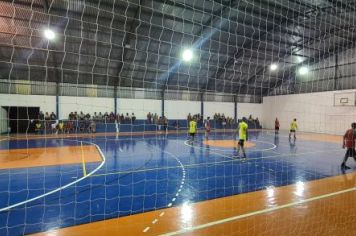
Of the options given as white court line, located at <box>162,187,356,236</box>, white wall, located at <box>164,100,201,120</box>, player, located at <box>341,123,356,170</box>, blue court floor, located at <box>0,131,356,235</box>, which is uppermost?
white wall, located at <box>164,100,201,120</box>

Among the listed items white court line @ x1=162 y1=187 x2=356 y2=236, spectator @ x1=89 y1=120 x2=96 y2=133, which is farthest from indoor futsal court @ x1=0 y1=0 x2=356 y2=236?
spectator @ x1=89 y1=120 x2=96 y2=133

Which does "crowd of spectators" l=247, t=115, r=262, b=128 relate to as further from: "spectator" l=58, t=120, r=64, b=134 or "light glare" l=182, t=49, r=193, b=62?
"spectator" l=58, t=120, r=64, b=134

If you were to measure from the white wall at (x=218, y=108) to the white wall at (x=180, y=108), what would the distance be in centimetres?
111

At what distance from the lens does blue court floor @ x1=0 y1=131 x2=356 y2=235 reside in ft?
17.3

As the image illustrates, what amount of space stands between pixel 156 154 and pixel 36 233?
335 inches

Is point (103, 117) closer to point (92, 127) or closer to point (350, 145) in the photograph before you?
point (92, 127)

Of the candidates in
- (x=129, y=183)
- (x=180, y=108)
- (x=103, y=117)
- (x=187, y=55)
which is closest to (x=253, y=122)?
(x=180, y=108)

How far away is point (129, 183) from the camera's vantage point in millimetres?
7512

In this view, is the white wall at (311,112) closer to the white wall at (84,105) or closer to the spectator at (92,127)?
the white wall at (84,105)

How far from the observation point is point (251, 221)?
4988 mm

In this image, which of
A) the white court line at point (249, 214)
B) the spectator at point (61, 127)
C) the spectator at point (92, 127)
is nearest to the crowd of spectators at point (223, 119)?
the spectator at point (92, 127)

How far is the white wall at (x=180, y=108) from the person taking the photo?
98.3 feet

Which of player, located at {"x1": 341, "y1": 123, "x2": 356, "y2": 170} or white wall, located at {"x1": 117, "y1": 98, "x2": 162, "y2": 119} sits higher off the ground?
white wall, located at {"x1": 117, "y1": 98, "x2": 162, "y2": 119}

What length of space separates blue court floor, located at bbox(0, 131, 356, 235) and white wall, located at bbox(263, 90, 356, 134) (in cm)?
1799
